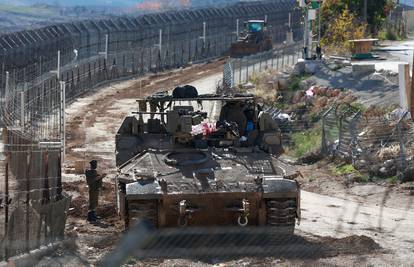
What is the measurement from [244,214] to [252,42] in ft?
151

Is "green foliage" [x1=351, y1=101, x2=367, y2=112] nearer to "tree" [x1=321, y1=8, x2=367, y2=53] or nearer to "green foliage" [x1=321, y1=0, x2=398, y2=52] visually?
"green foliage" [x1=321, y1=0, x2=398, y2=52]

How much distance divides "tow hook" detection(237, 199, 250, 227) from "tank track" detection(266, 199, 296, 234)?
1.27ft

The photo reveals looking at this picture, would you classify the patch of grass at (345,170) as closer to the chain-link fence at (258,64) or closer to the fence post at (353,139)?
the fence post at (353,139)

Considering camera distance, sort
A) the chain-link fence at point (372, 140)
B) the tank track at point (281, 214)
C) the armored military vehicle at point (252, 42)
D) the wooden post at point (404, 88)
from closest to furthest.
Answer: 1. the tank track at point (281, 214)
2. the chain-link fence at point (372, 140)
3. the wooden post at point (404, 88)
4. the armored military vehicle at point (252, 42)

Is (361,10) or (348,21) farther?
(361,10)

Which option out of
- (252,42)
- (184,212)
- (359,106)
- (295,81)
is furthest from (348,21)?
(184,212)

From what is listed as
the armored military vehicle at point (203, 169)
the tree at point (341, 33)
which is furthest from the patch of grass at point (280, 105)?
the armored military vehicle at point (203, 169)

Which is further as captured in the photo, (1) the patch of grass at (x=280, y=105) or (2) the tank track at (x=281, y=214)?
(1) the patch of grass at (x=280, y=105)

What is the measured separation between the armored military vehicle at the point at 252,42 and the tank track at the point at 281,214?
145 feet

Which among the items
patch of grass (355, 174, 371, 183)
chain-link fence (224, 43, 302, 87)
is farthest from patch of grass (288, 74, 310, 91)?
patch of grass (355, 174, 371, 183)

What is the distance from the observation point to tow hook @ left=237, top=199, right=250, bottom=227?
52.0 ft

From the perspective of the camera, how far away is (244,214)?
15.9 m

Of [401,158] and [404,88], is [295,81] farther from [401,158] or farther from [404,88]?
[401,158]

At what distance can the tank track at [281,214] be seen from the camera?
16.1 meters
